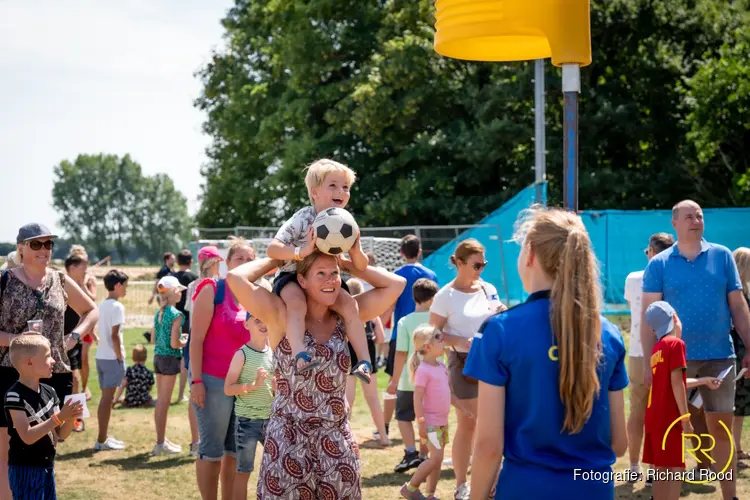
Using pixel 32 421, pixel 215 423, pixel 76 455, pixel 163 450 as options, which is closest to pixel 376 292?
pixel 215 423

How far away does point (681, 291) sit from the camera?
6445mm

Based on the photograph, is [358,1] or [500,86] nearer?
[500,86]

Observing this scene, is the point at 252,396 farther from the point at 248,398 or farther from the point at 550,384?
the point at 550,384

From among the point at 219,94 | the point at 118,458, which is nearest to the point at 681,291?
the point at 118,458

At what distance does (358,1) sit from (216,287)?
24.4 meters

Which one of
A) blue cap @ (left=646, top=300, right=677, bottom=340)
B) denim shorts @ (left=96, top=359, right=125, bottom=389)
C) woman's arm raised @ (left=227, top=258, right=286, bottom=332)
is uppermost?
woman's arm raised @ (left=227, top=258, right=286, bottom=332)

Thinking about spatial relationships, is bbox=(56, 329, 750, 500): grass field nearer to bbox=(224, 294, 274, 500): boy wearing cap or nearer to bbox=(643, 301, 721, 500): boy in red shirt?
bbox=(643, 301, 721, 500): boy in red shirt

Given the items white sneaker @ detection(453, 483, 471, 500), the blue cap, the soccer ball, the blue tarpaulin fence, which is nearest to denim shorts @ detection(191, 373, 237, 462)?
white sneaker @ detection(453, 483, 471, 500)

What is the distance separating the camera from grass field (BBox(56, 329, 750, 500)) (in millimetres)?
7285

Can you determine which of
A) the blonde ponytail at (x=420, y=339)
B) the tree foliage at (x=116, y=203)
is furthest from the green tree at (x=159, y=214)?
the blonde ponytail at (x=420, y=339)

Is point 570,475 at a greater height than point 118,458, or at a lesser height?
greater

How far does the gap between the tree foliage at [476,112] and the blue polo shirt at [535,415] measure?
21.0 meters

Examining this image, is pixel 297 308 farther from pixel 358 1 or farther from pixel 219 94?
pixel 219 94

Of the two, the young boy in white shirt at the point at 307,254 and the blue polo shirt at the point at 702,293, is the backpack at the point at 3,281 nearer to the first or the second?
the young boy in white shirt at the point at 307,254
